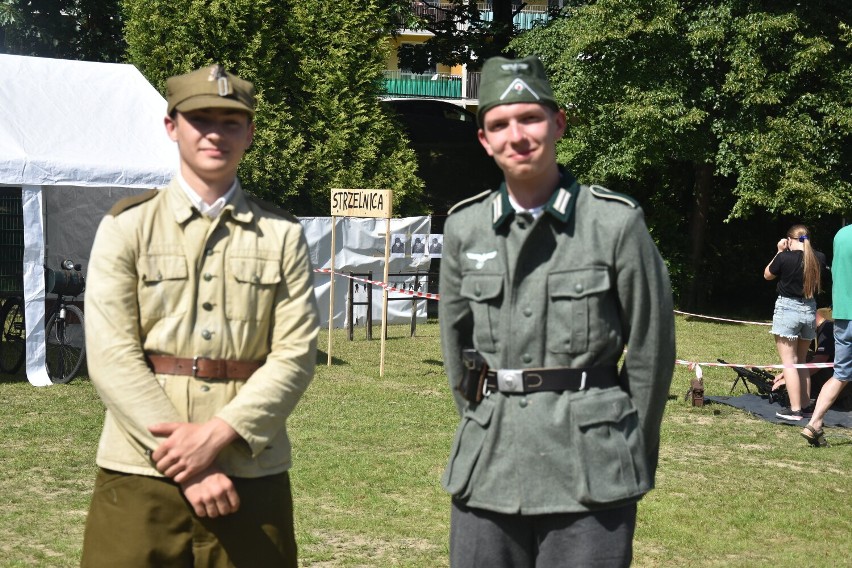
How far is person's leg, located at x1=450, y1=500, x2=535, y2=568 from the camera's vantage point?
10.8ft

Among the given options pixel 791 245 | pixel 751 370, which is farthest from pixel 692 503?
pixel 751 370

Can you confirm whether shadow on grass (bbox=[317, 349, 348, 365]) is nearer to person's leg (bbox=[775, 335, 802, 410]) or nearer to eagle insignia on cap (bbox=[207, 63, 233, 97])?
person's leg (bbox=[775, 335, 802, 410])

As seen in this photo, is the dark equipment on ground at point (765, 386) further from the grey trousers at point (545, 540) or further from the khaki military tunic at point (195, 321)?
the khaki military tunic at point (195, 321)

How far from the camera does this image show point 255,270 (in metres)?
3.45

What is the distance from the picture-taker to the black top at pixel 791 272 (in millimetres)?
11227

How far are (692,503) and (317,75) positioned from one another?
49.6 ft

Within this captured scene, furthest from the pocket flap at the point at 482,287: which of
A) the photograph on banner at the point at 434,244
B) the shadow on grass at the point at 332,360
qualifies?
the photograph on banner at the point at 434,244

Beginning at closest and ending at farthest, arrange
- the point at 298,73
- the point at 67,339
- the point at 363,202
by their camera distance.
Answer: the point at 67,339
the point at 363,202
the point at 298,73

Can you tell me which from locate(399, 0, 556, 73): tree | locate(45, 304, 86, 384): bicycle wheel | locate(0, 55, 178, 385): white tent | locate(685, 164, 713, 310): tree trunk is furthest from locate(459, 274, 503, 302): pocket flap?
locate(399, 0, 556, 73): tree

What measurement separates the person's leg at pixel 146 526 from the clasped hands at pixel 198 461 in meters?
0.09

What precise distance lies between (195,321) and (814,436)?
7469 mm

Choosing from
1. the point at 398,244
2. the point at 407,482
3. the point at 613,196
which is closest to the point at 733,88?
the point at 398,244

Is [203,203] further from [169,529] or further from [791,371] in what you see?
[791,371]

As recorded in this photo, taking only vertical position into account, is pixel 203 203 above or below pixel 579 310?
above
